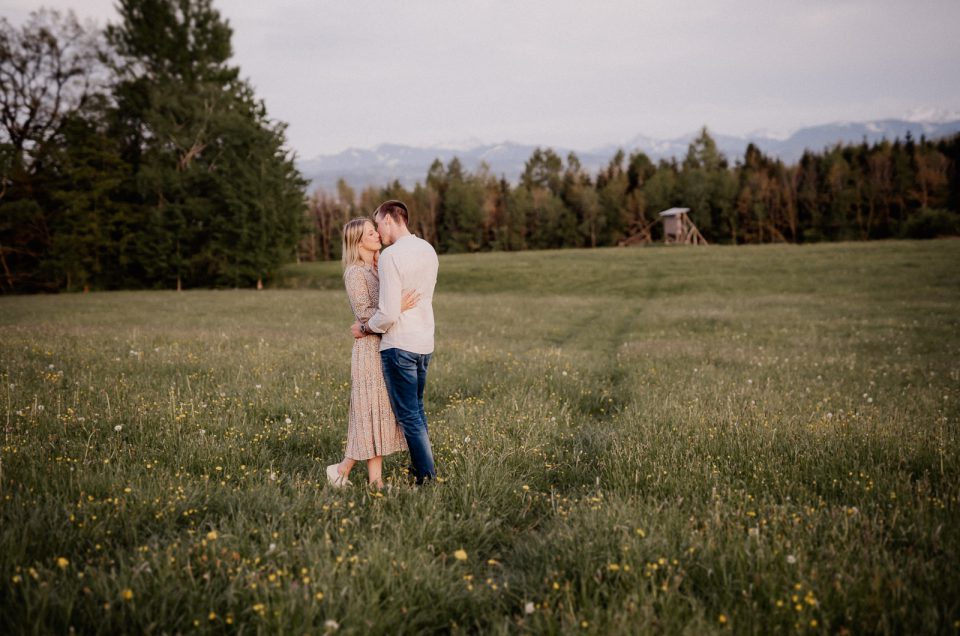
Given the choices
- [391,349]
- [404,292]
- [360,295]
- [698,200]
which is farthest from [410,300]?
[698,200]

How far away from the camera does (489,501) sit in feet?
15.1

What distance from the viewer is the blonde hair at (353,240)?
5262 mm

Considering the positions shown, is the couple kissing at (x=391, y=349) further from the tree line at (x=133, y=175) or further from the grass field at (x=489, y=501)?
the tree line at (x=133, y=175)

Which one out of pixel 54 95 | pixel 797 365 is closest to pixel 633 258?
pixel 797 365

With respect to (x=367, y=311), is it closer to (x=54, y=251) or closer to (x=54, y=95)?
(x=54, y=251)

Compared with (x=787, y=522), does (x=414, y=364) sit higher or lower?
higher

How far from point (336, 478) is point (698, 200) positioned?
8923 centimetres

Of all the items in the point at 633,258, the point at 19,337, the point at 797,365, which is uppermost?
the point at 633,258

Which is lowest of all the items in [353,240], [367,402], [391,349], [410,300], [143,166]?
[367,402]

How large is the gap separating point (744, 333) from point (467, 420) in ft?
44.1

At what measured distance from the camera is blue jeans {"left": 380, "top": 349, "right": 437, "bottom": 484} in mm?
4945

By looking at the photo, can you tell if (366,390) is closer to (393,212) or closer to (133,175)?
(393,212)

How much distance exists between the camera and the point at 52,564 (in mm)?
3338

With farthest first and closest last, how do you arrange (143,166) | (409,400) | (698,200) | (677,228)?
(698,200) → (677,228) → (143,166) → (409,400)
